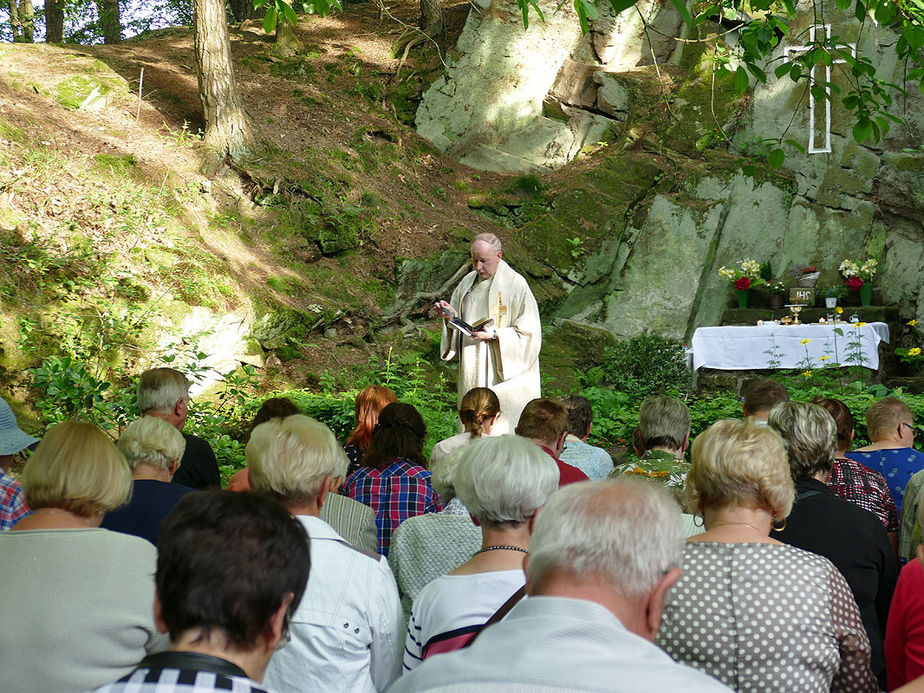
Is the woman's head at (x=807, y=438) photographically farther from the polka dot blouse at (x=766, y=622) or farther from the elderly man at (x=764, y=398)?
the elderly man at (x=764, y=398)

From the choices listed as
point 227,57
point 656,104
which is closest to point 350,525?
point 227,57

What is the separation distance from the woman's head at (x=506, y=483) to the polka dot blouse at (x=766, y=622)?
475 millimetres

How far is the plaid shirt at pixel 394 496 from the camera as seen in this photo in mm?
3957

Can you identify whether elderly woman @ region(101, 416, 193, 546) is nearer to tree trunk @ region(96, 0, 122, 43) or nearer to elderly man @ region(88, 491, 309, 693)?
elderly man @ region(88, 491, 309, 693)

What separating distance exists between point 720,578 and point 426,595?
0.84 metres

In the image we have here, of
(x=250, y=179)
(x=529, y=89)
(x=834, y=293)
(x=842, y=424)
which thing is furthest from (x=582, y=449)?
(x=529, y=89)

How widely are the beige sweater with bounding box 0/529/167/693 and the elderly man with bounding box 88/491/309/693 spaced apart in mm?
649

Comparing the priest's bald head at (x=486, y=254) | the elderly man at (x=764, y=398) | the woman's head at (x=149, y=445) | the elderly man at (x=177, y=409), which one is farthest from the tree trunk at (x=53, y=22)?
the elderly man at (x=764, y=398)

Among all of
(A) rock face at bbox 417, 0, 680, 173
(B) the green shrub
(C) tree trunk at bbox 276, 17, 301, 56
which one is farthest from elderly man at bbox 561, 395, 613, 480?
(C) tree trunk at bbox 276, 17, 301, 56

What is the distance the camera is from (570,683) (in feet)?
4.41

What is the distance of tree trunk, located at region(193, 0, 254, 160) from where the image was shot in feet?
39.4

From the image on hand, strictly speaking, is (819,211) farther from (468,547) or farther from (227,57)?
(468,547)

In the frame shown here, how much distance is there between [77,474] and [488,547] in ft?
3.92

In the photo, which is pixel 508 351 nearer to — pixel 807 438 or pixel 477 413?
pixel 477 413
